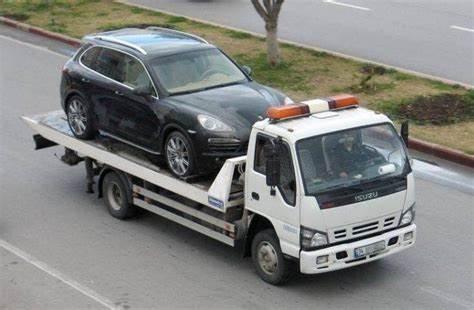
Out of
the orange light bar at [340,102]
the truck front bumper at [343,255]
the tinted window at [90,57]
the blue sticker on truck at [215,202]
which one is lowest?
the truck front bumper at [343,255]

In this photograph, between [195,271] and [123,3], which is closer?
[195,271]

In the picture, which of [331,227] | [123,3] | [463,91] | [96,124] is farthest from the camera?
[123,3]

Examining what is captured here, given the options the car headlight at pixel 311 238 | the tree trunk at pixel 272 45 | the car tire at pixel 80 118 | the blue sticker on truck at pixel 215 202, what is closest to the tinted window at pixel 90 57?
the car tire at pixel 80 118

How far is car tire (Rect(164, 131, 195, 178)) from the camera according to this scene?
435 inches

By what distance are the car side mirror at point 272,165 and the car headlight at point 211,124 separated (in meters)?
1.17

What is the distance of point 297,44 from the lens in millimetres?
20922

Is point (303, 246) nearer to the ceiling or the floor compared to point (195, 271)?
nearer to the ceiling

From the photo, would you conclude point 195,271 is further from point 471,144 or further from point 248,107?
point 471,144

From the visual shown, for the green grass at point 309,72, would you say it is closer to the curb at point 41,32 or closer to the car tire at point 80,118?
the curb at point 41,32

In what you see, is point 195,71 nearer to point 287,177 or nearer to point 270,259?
point 287,177

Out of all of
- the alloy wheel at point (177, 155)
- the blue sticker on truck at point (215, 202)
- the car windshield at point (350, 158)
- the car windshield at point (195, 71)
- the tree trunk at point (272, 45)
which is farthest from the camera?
the tree trunk at point (272, 45)

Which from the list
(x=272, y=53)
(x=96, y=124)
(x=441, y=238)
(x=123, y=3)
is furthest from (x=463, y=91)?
(x=123, y=3)

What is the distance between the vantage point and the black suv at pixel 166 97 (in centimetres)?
1096

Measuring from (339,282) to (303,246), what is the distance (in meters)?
0.94
